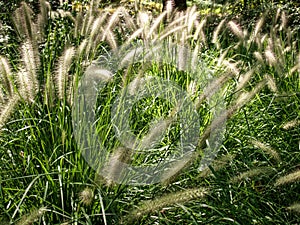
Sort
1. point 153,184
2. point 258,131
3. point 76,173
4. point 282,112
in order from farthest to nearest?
point 282,112, point 258,131, point 153,184, point 76,173

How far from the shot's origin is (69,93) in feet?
6.81

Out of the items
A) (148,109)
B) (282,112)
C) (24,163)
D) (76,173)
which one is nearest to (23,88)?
(24,163)

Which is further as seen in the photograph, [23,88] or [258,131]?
[258,131]

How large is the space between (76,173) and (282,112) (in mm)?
1426

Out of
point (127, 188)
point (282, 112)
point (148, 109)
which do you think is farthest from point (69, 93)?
point (282, 112)

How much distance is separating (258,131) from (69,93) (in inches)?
43.5

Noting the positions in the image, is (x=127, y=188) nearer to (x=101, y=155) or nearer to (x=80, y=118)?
(x=101, y=155)

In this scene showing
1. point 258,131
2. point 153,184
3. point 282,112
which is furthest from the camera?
point 282,112

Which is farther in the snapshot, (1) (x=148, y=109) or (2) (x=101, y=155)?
(1) (x=148, y=109)

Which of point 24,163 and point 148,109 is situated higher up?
point 24,163

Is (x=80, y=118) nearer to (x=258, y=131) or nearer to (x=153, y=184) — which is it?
(x=153, y=184)

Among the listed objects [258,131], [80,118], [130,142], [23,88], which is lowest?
[258,131]

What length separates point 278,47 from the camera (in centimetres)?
291

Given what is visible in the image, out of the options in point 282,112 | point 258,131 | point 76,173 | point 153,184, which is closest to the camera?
→ point 76,173
